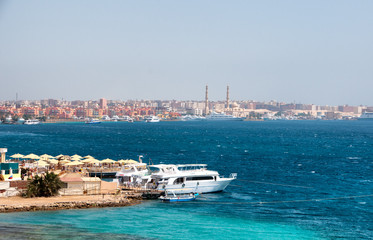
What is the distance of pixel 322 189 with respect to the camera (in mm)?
57812

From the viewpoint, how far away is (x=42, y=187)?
45281 millimetres

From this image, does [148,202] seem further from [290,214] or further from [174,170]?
[290,214]

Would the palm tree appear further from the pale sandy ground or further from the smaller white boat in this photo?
the smaller white boat

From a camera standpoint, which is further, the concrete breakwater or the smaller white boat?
the smaller white boat

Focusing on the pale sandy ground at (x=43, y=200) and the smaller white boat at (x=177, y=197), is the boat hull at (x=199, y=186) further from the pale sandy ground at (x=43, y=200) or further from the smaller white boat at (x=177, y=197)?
the pale sandy ground at (x=43, y=200)

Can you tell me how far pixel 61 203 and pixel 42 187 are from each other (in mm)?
3778

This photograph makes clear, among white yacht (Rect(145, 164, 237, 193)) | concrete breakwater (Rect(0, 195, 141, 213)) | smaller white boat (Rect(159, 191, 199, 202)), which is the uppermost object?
white yacht (Rect(145, 164, 237, 193))

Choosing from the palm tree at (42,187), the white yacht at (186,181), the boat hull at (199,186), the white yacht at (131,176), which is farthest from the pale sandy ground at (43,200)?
the white yacht at (131,176)

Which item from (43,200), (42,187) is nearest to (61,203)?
(43,200)

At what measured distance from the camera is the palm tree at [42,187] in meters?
45.0

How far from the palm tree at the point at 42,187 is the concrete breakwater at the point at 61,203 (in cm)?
96

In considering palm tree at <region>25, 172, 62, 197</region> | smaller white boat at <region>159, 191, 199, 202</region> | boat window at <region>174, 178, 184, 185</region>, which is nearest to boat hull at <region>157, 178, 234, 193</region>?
boat window at <region>174, 178, 184, 185</region>

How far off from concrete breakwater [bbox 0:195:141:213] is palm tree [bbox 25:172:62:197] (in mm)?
961

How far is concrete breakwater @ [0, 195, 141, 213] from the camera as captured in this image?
4109cm
